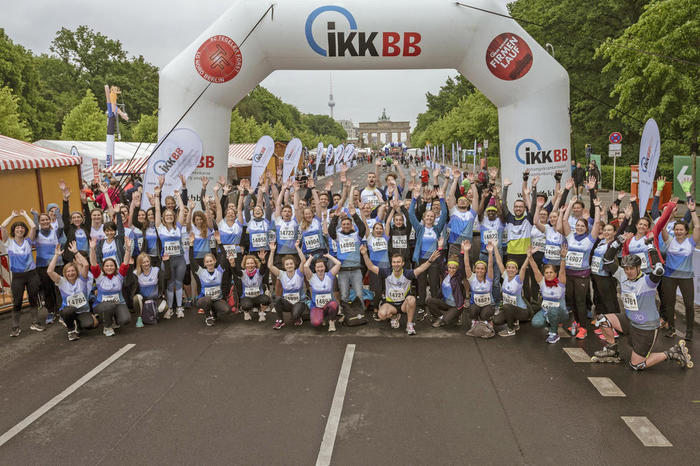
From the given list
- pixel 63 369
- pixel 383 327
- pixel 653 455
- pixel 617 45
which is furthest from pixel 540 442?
pixel 617 45

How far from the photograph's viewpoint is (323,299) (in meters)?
7.75

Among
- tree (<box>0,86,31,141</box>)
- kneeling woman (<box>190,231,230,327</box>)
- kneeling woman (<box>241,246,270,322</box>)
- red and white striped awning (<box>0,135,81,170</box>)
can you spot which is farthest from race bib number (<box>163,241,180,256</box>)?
tree (<box>0,86,31,141</box>)

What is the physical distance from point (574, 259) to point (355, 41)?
20.4ft

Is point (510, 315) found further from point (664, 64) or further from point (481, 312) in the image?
point (664, 64)

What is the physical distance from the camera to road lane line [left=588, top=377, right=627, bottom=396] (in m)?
5.55

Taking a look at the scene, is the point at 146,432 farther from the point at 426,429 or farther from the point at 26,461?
the point at 426,429

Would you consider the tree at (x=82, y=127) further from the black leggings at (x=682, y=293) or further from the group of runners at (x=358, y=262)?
the black leggings at (x=682, y=293)

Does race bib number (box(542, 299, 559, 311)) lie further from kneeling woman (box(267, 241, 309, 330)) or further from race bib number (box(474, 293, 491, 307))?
kneeling woman (box(267, 241, 309, 330))

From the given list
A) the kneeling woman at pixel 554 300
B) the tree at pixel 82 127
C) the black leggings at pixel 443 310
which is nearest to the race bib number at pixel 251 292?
the black leggings at pixel 443 310

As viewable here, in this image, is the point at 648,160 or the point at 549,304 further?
the point at 648,160

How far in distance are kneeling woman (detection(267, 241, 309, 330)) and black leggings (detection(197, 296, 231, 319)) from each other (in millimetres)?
852

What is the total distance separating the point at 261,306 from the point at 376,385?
3.09 m

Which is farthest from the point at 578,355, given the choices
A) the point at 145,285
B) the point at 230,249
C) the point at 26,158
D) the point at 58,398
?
the point at 26,158

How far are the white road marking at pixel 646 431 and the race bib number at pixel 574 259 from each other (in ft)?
8.60
